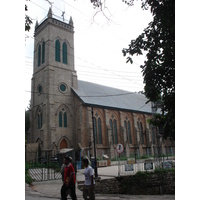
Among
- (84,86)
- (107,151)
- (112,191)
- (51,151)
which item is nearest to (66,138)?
(51,151)

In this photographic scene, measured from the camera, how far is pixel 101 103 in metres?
33.8

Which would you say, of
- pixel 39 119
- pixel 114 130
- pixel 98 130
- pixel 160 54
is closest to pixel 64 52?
pixel 39 119

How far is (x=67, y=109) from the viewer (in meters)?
31.0

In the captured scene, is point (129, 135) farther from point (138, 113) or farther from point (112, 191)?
point (112, 191)

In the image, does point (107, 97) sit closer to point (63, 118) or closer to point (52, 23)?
point (63, 118)

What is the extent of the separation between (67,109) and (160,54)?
25.7 m

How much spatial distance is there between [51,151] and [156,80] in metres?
22.8

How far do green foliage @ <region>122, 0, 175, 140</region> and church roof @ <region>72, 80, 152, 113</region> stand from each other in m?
23.7

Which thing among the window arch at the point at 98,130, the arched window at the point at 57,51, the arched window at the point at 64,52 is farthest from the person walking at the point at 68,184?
the arched window at the point at 64,52

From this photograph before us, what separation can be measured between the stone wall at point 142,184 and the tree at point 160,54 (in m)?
6.76

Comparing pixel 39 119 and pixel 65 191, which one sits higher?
pixel 39 119

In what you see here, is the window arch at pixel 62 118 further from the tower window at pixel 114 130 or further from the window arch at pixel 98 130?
the tower window at pixel 114 130

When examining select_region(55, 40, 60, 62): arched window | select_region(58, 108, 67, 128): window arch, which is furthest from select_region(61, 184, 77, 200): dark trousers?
select_region(55, 40, 60, 62): arched window

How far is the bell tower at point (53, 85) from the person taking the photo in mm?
28445
